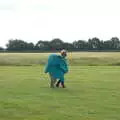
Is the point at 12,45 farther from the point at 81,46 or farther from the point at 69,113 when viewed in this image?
the point at 69,113

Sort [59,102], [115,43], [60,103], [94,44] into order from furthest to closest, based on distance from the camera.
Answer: [115,43] → [94,44] → [59,102] → [60,103]

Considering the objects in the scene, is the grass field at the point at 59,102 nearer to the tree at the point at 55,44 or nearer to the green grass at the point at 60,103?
the green grass at the point at 60,103

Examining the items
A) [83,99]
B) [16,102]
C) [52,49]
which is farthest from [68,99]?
[52,49]

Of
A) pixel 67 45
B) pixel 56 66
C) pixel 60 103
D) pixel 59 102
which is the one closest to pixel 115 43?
pixel 67 45

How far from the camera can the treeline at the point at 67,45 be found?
434ft

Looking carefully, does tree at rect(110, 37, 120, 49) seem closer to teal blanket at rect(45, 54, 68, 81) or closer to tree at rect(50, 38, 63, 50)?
tree at rect(50, 38, 63, 50)

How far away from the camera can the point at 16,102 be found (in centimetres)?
1970

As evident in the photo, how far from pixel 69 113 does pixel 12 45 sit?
120 m

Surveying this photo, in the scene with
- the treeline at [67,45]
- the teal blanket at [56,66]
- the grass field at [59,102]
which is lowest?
the treeline at [67,45]

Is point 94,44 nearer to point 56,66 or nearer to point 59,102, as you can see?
point 56,66

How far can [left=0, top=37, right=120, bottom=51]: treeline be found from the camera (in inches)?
5212

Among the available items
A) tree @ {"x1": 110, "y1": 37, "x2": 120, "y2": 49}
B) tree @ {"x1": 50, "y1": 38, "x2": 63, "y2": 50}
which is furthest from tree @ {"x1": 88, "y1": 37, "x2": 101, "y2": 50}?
tree @ {"x1": 50, "y1": 38, "x2": 63, "y2": 50}

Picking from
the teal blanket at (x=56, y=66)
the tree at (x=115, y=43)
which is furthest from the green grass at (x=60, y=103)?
the tree at (x=115, y=43)

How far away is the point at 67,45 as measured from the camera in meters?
131
